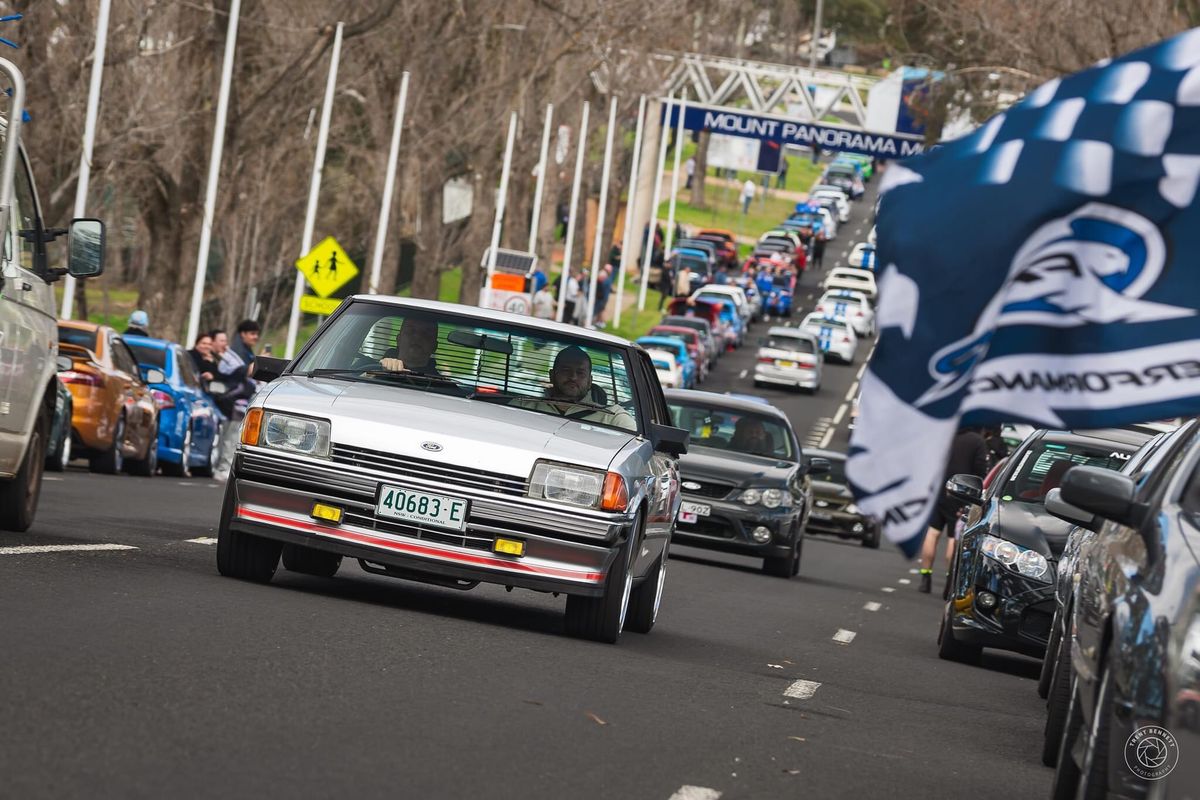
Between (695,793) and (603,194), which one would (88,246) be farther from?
(603,194)

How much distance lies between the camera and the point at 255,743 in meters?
7.24

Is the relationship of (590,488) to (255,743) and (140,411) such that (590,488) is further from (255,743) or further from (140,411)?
(140,411)

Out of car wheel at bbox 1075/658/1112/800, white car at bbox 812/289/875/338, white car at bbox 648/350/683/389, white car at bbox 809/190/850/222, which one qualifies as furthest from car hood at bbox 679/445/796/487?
white car at bbox 809/190/850/222

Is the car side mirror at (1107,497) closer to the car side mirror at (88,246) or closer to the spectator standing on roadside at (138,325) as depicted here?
the car side mirror at (88,246)

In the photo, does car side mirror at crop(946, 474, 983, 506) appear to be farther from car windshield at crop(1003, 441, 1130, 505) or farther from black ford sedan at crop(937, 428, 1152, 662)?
car windshield at crop(1003, 441, 1130, 505)

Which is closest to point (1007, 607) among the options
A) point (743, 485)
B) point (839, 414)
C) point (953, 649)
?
point (953, 649)

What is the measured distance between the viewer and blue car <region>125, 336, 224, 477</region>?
2589 centimetres

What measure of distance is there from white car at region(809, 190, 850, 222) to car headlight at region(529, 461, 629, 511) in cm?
11748

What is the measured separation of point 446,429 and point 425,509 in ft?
1.32

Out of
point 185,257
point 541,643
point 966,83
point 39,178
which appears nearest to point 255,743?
point 541,643

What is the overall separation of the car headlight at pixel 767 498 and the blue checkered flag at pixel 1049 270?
15146 mm

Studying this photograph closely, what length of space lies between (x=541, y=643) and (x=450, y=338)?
2.10 m

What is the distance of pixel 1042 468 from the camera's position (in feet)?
48.5

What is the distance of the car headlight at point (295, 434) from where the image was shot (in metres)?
11.4
